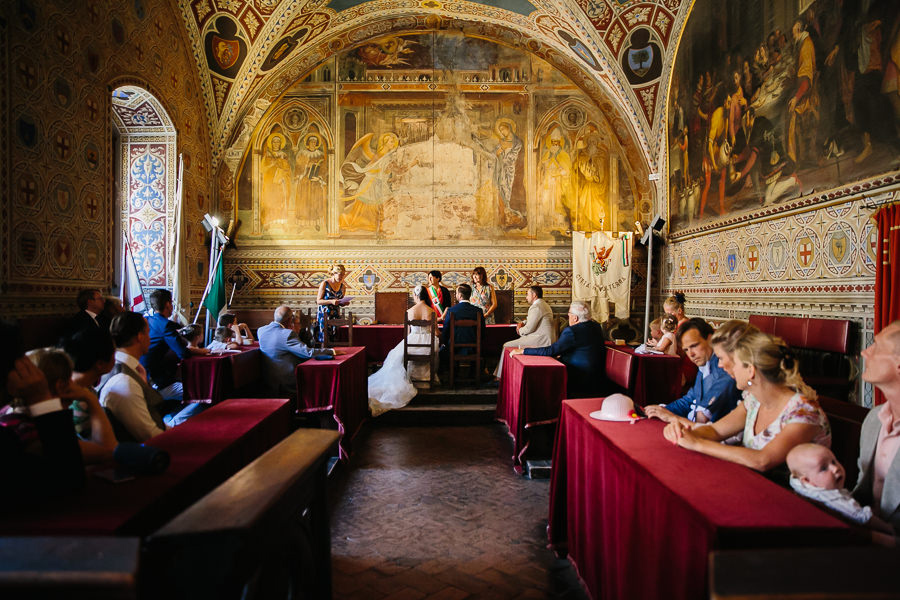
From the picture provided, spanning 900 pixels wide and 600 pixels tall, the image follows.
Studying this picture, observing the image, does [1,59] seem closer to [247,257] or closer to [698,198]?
[247,257]

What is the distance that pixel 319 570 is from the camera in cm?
242

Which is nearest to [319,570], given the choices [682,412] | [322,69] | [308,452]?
[308,452]

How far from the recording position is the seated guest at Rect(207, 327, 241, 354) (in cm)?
603

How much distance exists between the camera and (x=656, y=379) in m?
5.82

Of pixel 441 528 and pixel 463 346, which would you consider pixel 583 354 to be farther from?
pixel 441 528

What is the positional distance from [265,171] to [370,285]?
10.8ft

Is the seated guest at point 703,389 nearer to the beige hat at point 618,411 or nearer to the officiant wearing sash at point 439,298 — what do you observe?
the beige hat at point 618,411

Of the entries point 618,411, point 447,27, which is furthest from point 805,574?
point 447,27

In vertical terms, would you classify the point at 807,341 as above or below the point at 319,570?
above

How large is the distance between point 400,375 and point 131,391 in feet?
15.8

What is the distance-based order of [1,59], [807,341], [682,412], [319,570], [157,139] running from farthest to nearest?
[157,139]
[807,341]
[1,59]
[682,412]
[319,570]

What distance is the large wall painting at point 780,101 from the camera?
5059 mm

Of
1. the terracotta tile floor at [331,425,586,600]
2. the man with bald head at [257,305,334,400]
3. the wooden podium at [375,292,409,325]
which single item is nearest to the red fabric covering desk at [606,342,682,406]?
the terracotta tile floor at [331,425,586,600]

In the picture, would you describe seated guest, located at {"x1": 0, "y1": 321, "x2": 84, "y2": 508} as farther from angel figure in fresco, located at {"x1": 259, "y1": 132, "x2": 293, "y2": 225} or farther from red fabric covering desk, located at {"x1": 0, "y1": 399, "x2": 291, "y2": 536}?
angel figure in fresco, located at {"x1": 259, "y1": 132, "x2": 293, "y2": 225}
